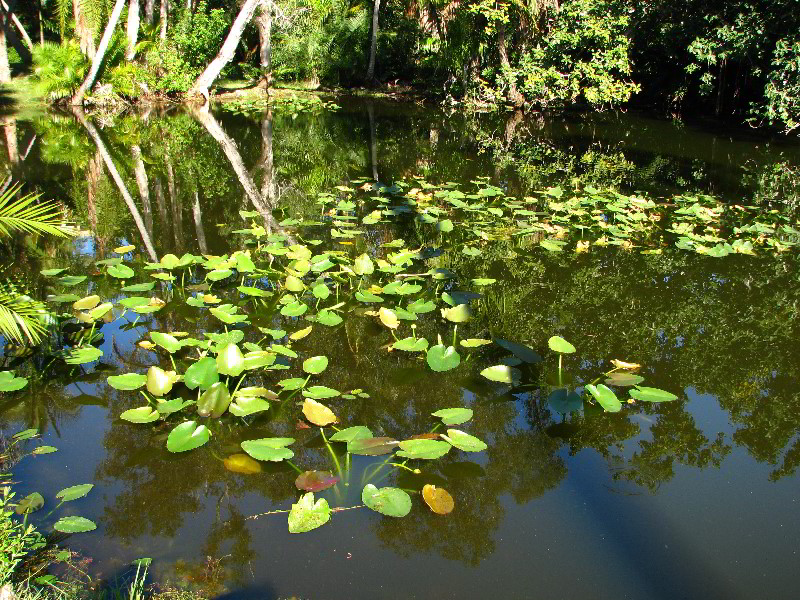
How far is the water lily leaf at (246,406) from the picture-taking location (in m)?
2.20

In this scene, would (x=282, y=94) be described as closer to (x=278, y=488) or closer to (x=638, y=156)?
(x=638, y=156)

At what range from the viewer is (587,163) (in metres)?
7.49

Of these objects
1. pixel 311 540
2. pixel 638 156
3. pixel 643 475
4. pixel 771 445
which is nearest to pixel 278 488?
pixel 311 540

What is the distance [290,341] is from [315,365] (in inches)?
14.8

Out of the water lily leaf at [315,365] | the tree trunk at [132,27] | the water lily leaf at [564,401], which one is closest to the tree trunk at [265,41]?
the tree trunk at [132,27]

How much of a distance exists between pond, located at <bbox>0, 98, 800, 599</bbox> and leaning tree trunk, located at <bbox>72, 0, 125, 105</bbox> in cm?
638

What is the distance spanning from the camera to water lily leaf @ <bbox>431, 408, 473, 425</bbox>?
2.20m

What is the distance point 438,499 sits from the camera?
186 cm

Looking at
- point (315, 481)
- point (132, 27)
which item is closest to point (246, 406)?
point (315, 481)

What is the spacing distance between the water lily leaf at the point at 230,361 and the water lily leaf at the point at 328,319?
598 millimetres

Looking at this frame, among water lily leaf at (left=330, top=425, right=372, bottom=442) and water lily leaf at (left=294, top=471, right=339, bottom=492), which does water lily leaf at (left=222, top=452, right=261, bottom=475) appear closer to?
water lily leaf at (left=294, top=471, right=339, bottom=492)

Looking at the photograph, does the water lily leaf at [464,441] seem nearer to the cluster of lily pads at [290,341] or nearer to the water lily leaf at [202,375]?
the cluster of lily pads at [290,341]

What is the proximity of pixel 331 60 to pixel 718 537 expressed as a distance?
54.3 ft

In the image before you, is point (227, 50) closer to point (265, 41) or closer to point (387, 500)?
point (265, 41)
